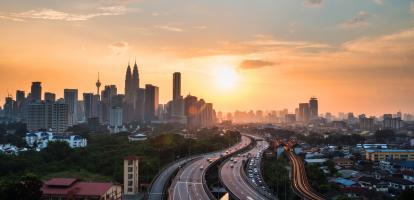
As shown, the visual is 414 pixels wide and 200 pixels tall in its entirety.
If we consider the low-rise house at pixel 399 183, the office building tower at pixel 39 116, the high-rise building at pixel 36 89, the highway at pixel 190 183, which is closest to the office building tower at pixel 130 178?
the highway at pixel 190 183

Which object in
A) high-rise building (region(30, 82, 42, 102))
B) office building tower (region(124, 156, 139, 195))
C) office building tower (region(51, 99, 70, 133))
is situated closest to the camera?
office building tower (region(124, 156, 139, 195))

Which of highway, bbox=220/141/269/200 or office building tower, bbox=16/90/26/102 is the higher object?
office building tower, bbox=16/90/26/102

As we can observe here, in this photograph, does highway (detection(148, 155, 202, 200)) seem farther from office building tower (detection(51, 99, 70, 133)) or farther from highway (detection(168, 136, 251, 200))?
office building tower (detection(51, 99, 70, 133))

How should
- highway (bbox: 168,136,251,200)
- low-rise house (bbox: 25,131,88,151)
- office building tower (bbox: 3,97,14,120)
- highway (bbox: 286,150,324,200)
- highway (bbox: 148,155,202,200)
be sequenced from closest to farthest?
highway (bbox: 168,136,251,200) < highway (bbox: 148,155,202,200) < highway (bbox: 286,150,324,200) < low-rise house (bbox: 25,131,88,151) < office building tower (bbox: 3,97,14,120)

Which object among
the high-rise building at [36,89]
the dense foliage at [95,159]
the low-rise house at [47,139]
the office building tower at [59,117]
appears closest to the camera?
the dense foliage at [95,159]

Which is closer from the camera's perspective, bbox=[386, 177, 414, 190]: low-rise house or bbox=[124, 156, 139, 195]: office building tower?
bbox=[124, 156, 139, 195]: office building tower

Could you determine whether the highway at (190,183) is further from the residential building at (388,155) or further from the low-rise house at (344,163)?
the residential building at (388,155)

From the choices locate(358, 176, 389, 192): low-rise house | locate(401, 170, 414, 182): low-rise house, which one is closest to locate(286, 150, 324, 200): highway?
locate(358, 176, 389, 192): low-rise house

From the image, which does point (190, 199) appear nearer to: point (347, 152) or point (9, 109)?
point (347, 152)

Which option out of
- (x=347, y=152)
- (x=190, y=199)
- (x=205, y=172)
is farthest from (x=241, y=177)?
(x=347, y=152)
